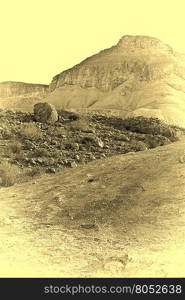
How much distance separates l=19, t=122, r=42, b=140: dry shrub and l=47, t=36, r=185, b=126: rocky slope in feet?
93.1

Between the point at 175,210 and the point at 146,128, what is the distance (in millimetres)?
7677

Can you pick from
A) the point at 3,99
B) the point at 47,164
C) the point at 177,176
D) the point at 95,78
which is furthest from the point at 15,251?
the point at 3,99

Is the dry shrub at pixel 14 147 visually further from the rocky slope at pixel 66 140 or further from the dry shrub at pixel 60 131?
the dry shrub at pixel 60 131

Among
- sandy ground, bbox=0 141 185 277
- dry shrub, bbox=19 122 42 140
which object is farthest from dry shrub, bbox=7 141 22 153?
sandy ground, bbox=0 141 185 277

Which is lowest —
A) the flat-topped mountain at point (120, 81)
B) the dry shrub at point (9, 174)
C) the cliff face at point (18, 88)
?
the cliff face at point (18, 88)

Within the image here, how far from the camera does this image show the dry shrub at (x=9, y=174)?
10805mm

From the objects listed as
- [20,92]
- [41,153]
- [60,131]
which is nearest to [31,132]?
[60,131]

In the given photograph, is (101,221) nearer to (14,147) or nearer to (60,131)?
(14,147)

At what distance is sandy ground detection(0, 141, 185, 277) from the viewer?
255 inches

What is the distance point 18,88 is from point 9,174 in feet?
194

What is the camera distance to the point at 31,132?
14.1 meters

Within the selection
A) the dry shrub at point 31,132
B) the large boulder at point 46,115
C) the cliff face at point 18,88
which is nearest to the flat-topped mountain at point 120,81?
the cliff face at point 18,88

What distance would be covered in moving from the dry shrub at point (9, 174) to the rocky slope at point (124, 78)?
31.4 meters

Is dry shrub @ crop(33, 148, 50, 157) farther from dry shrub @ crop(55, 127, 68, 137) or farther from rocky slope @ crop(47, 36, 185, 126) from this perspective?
rocky slope @ crop(47, 36, 185, 126)
